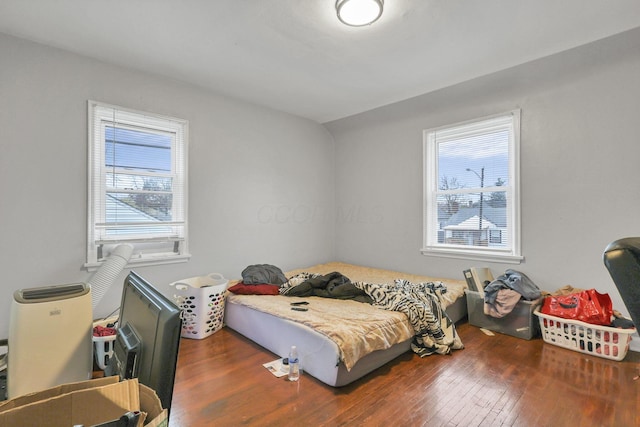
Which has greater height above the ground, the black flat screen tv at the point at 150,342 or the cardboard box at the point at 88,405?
the black flat screen tv at the point at 150,342

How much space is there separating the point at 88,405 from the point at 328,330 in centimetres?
147

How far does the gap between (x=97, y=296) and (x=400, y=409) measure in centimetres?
249

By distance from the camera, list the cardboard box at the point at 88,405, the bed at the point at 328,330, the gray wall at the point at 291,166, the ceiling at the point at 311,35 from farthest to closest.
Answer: the gray wall at the point at 291,166
the ceiling at the point at 311,35
the bed at the point at 328,330
the cardboard box at the point at 88,405

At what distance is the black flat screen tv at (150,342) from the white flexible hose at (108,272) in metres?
1.91

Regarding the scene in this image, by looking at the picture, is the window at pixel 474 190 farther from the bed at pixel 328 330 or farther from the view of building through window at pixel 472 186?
the bed at pixel 328 330

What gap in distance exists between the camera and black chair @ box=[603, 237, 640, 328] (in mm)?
774

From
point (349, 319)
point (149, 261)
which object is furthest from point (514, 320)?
point (149, 261)

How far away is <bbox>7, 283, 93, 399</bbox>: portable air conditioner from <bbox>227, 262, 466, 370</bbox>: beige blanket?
124 centimetres

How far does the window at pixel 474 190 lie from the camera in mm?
3287

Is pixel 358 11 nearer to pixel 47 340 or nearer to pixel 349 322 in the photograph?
pixel 349 322

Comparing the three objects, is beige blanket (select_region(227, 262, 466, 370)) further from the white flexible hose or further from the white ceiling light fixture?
the white ceiling light fixture

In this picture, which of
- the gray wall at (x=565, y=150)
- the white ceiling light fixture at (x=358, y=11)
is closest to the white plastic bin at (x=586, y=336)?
the gray wall at (x=565, y=150)

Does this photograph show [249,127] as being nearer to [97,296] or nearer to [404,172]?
[404,172]

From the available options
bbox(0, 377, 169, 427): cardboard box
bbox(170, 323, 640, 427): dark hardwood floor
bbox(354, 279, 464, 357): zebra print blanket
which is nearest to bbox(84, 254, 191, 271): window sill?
bbox(170, 323, 640, 427): dark hardwood floor
